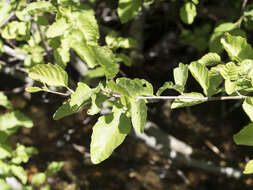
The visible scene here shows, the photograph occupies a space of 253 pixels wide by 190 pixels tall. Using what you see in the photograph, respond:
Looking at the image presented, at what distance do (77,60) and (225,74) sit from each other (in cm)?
128

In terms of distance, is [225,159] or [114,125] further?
[225,159]

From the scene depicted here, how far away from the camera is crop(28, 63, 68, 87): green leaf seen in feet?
2.90

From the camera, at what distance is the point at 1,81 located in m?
3.26

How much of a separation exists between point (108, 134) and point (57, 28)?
573 mm

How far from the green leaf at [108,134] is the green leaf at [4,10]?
0.84 meters

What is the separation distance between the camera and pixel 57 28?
1.21 meters

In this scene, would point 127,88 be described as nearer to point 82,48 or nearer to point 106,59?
point 106,59

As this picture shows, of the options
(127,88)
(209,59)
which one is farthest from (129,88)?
(209,59)

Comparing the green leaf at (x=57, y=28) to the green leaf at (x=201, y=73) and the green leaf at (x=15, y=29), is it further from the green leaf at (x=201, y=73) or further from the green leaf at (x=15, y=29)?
the green leaf at (x=201, y=73)

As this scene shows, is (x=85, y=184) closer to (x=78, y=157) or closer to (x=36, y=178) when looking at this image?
(x=78, y=157)

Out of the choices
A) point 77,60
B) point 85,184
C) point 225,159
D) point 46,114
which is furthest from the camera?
point 46,114

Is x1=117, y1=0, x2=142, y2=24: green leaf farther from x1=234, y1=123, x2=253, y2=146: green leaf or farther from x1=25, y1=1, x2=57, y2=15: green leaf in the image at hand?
x1=234, y1=123, x2=253, y2=146: green leaf

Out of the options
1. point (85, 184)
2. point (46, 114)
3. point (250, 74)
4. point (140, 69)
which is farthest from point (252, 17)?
point (46, 114)

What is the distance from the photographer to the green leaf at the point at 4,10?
1.39 meters
